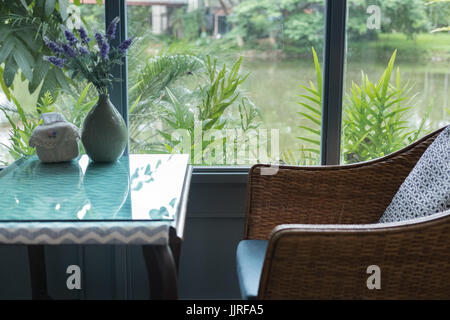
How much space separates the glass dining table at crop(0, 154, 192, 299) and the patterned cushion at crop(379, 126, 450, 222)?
2.12 feet

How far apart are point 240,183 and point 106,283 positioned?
0.69 meters

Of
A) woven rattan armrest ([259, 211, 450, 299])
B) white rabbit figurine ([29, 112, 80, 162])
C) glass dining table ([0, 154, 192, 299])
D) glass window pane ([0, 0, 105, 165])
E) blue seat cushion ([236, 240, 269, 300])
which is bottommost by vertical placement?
blue seat cushion ([236, 240, 269, 300])

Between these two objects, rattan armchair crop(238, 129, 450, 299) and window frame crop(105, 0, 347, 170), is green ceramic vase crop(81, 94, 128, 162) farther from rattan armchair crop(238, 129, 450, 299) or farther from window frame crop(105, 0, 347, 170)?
rattan armchair crop(238, 129, 450, 299)

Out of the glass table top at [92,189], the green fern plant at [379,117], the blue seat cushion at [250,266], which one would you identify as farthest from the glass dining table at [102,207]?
the green fern plant at [379,117]

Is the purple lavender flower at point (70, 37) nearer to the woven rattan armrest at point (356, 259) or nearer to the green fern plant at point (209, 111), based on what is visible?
the green fern plant at point (209, 111)

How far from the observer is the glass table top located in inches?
55.2

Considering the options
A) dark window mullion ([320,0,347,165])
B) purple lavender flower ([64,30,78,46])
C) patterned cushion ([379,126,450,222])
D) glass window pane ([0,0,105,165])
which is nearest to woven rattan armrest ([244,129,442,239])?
patterned cushion ([379,126,450,222])

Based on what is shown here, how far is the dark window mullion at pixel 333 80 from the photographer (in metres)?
2.26

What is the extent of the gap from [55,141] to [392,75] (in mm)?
1333

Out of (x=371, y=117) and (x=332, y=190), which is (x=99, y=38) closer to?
(x=332, y=190)

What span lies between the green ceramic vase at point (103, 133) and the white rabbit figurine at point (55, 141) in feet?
0.14
